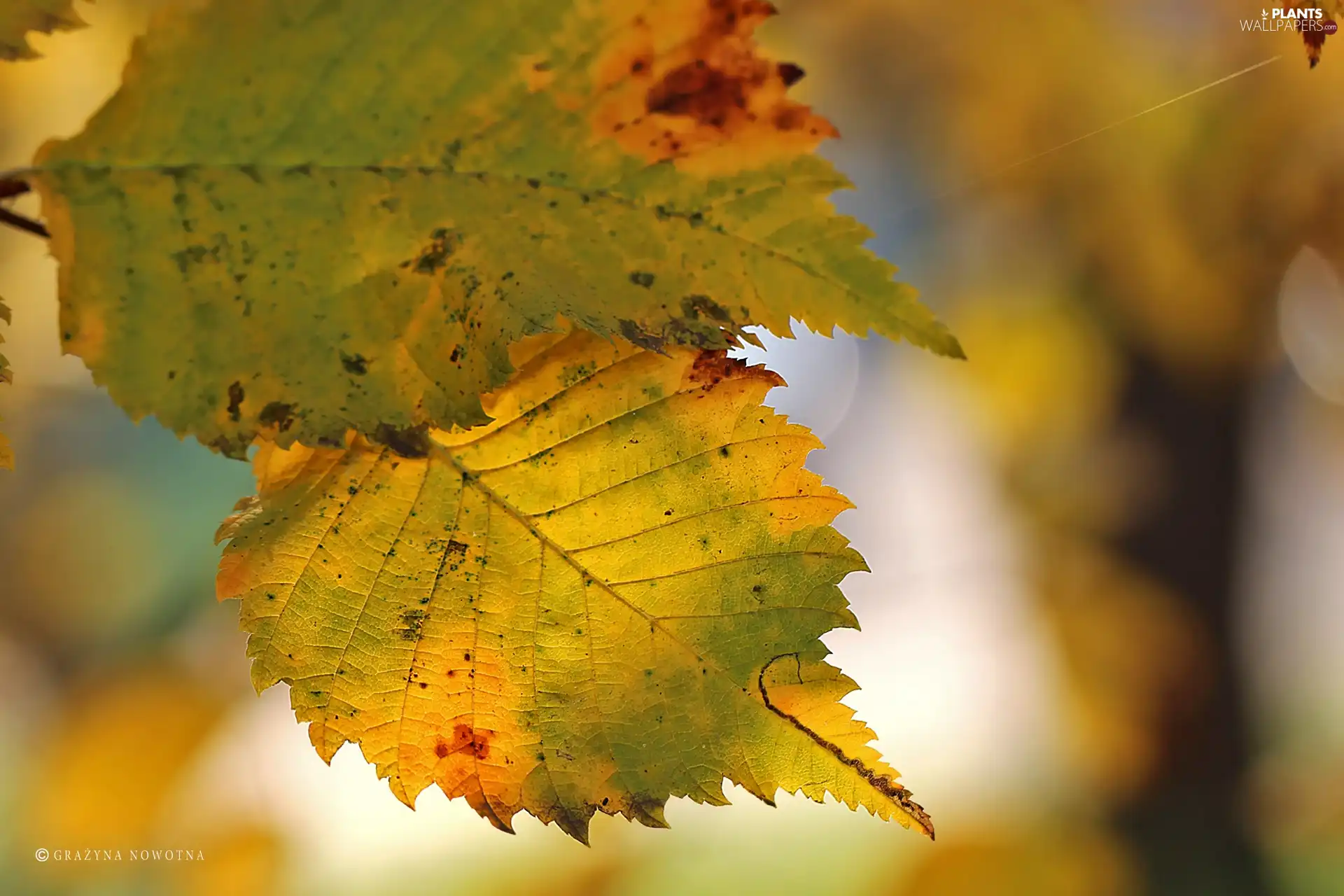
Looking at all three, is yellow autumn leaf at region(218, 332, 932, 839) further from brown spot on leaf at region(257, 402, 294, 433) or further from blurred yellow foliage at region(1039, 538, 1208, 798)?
blurred yellow foliage at region(1039, 538, 1208, 798)

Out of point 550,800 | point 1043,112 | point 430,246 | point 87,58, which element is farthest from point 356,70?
point 1043,112

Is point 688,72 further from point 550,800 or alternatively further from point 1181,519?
point 1181,519

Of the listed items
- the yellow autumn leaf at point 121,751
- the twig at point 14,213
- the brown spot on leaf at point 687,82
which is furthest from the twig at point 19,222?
the yellow autumn leaf at point 121,751

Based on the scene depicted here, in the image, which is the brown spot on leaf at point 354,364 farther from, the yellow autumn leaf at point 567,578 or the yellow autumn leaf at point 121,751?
the yellow autumn leaf at point 121,751

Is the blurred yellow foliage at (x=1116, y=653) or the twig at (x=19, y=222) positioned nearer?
the twig at (x=19, y=222)

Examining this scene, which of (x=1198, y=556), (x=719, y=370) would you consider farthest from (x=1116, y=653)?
(x=719, y=370)

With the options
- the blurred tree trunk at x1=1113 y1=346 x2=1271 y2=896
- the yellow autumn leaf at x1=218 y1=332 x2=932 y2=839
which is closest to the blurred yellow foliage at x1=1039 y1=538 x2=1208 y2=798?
the blurred tree trunk at x1=1113 y1=346 x2=1271 y2=896
